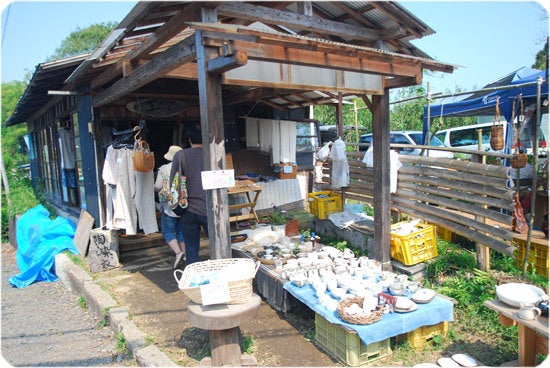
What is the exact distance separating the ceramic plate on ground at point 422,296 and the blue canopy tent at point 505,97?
11.7 ft

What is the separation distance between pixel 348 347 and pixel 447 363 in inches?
36.7

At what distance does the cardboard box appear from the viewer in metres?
10.2

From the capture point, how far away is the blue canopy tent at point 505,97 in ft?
21.2

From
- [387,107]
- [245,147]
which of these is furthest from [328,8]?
[245,147]

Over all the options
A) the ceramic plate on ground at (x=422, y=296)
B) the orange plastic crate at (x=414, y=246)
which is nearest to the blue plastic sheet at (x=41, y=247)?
the orange plastic crate at (x=414, y=246)

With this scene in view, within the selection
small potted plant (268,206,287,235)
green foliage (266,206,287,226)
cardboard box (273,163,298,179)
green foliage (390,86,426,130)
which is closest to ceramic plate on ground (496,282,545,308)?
small potted plant (268,206,287,235)

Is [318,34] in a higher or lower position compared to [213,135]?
higher

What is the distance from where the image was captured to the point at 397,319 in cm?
381

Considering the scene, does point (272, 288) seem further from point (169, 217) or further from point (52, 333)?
point (52, 333)

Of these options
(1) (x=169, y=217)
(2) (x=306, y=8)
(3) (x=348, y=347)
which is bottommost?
(3) (x=348, y=347)

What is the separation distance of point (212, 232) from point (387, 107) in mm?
3432

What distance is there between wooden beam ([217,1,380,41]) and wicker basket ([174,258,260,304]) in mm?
2635

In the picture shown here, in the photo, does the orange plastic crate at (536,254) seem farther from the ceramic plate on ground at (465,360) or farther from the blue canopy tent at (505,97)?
the blue canopy tent at (505,97)

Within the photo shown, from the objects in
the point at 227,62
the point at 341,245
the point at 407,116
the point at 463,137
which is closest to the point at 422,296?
the point at 341,245
